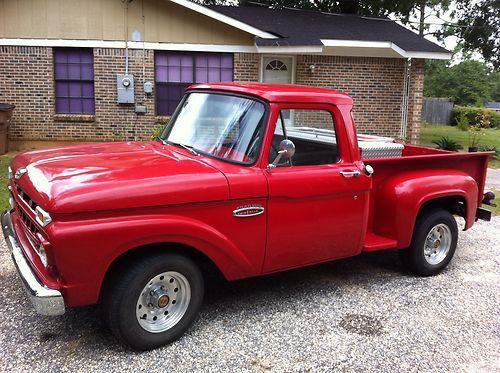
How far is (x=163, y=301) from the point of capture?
3504mm

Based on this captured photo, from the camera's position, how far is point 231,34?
42.2 ft

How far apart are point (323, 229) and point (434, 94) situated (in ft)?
162

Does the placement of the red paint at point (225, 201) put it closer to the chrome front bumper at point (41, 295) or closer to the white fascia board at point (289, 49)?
the chrome front bumper at point (41, 295)

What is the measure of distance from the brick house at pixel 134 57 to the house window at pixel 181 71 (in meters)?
0.03

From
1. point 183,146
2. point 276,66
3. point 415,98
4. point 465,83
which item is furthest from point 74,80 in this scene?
point 465,83

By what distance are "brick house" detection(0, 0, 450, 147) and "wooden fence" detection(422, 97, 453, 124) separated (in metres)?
21.0

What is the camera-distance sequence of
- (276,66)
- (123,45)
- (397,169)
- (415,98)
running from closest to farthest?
1. (397,169)
2. (123,45)
3. (276,66)
4. (415,98)

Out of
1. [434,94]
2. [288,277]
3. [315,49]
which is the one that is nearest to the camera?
[288,277]

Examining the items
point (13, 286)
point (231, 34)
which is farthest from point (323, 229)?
point (231, 34)

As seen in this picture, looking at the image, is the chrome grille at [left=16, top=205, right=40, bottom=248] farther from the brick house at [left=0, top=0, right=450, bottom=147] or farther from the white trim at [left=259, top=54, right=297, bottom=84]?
the white trim at [left=259, top=54, right=297, bottom=84]

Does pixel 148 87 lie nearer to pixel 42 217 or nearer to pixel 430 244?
pixel 430 244

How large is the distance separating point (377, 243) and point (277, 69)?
9.74 metres

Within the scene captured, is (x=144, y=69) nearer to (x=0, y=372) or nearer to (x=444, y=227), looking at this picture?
(x=444, y=227)

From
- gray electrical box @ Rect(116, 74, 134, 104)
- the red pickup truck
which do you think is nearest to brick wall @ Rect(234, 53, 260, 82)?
gray electrical box @ Rect(116, 74, 134, 104)
